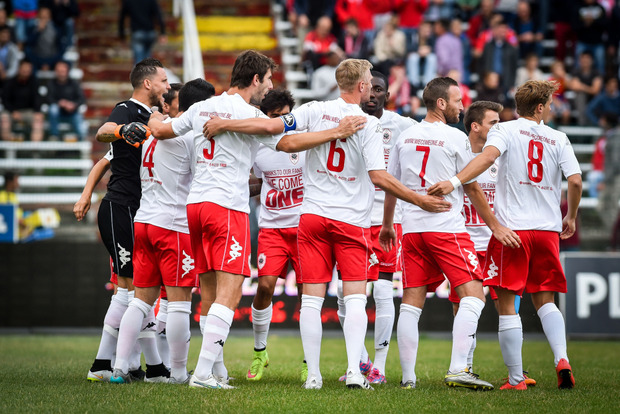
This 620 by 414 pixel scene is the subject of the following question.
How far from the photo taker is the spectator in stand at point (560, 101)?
18.6 m

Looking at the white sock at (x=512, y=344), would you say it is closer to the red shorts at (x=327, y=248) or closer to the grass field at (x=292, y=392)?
the grass field at (x=292, y=392)

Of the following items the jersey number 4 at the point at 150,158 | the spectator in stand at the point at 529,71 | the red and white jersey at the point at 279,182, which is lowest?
the red and white jersey at the point at 279,182

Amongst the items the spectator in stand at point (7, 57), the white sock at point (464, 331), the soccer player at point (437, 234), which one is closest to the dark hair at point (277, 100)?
the soccer player at point (437, 234)

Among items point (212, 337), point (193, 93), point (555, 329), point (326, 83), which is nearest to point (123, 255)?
point (212, 337)

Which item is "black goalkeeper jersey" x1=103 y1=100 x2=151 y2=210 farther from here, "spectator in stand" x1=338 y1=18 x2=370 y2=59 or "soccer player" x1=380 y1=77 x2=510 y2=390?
"spectator in stand" x1=338 y1=18 x2=370 y2=59

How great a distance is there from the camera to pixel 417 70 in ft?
61.5

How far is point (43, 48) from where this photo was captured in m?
18.9

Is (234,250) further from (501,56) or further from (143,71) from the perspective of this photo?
(501,56)

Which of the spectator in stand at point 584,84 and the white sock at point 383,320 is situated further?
the spectator in stand at point 584,84

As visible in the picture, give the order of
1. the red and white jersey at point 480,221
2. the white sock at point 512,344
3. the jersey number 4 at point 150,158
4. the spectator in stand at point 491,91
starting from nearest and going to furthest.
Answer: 1. the white sock at point 512,344
2. the jersey number 4 at point 150,158
3. the red and white jersey at point 480,221
4. the spectator in stand at point 491,91

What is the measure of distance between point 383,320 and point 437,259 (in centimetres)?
111

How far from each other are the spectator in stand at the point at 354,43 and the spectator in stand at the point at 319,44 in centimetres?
25

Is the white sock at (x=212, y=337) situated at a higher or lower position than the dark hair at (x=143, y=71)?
lower

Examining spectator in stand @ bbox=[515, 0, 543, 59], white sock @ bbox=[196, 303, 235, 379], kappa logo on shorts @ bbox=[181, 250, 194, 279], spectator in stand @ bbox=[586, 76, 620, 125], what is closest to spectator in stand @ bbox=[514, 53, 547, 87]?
spectator in stand @ bbox=[515, 0, 543, 59]
